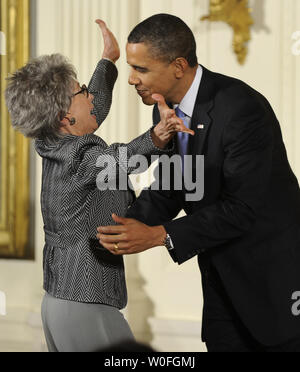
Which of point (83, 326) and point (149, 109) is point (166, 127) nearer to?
point (83, 326)

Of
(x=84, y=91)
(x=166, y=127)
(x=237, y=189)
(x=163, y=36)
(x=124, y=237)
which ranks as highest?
(x=163, y=36)

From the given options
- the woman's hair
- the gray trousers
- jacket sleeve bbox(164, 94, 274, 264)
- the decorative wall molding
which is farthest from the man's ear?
the decorative wall molding

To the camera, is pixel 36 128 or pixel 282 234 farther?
pixel 282 234

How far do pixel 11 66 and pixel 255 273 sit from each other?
8.30ft

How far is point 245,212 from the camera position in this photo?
221cm

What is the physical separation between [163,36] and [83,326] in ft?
2.92

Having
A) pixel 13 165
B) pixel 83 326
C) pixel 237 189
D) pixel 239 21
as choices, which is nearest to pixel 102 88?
pixel 237 189

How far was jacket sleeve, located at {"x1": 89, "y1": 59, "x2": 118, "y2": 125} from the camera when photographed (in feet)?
7.90

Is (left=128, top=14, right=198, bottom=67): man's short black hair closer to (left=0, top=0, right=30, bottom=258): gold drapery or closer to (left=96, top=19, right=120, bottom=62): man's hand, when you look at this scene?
(left=96, top=19, right=120, bottom=62): man's hand

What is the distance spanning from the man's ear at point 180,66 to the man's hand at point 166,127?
0.27 m

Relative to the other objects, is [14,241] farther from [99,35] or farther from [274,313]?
[274,313]
